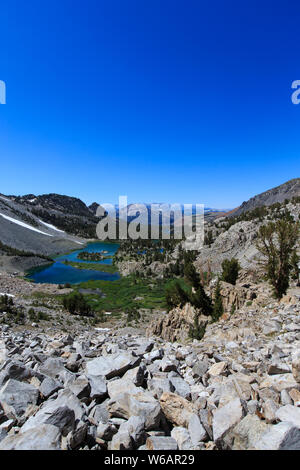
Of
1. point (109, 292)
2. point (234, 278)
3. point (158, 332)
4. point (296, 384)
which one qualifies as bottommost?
point (109, 292)

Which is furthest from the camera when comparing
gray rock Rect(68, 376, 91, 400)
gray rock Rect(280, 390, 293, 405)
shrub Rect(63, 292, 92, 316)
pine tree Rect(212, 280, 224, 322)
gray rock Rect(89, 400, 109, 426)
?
shrub Rect(63, 292, 92, 316)

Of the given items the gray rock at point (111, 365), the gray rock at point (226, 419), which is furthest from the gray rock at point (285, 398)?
the gray rock at point (111, 365)

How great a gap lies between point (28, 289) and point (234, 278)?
4157 cm

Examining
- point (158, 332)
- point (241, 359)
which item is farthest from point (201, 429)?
point (158, 332)

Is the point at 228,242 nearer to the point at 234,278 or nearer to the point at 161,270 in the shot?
the point at 161,270

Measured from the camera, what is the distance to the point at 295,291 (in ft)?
47.7

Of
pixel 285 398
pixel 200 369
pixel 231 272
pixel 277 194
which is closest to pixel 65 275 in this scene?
pixel 231 272

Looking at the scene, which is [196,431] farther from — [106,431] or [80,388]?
[80,388]

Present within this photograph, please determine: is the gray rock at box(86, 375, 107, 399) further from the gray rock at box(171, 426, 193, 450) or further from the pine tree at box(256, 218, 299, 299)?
the pine tree at box(256, 218, 299, 299)

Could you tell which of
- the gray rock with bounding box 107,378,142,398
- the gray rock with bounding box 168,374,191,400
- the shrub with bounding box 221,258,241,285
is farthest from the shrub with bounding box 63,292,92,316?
the gray rock with bounding box 168,374,191,400

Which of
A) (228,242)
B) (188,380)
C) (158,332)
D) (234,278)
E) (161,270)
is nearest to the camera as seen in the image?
(188,380)

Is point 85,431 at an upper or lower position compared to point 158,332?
upper

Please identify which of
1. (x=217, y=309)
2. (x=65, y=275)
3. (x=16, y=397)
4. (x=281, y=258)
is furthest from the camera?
(x=65, y=275)
